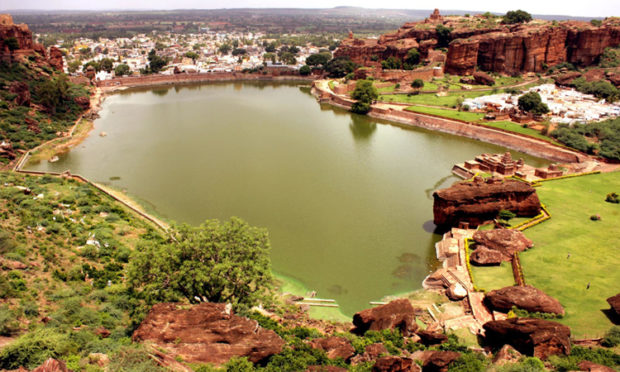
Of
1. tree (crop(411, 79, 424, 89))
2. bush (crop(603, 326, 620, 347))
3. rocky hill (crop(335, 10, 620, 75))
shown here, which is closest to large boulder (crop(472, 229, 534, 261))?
bush (crop(603, 326, 620, 347))

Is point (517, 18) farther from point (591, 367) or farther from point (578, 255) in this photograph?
point (591, 367)

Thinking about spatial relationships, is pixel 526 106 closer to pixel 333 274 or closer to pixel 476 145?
pixel 476 145

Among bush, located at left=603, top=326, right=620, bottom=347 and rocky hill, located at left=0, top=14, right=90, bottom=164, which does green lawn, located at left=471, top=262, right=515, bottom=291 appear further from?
rocky hill, located at left=0, top=14, right=90, bottom=164

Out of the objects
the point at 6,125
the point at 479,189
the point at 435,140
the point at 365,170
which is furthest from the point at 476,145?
the point at 6,125

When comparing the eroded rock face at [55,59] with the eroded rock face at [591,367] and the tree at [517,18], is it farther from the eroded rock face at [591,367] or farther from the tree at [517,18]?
the tree at [517,18]

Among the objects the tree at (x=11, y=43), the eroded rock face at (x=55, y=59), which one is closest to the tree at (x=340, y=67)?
the eroded rock face at (x=55, y=59)
